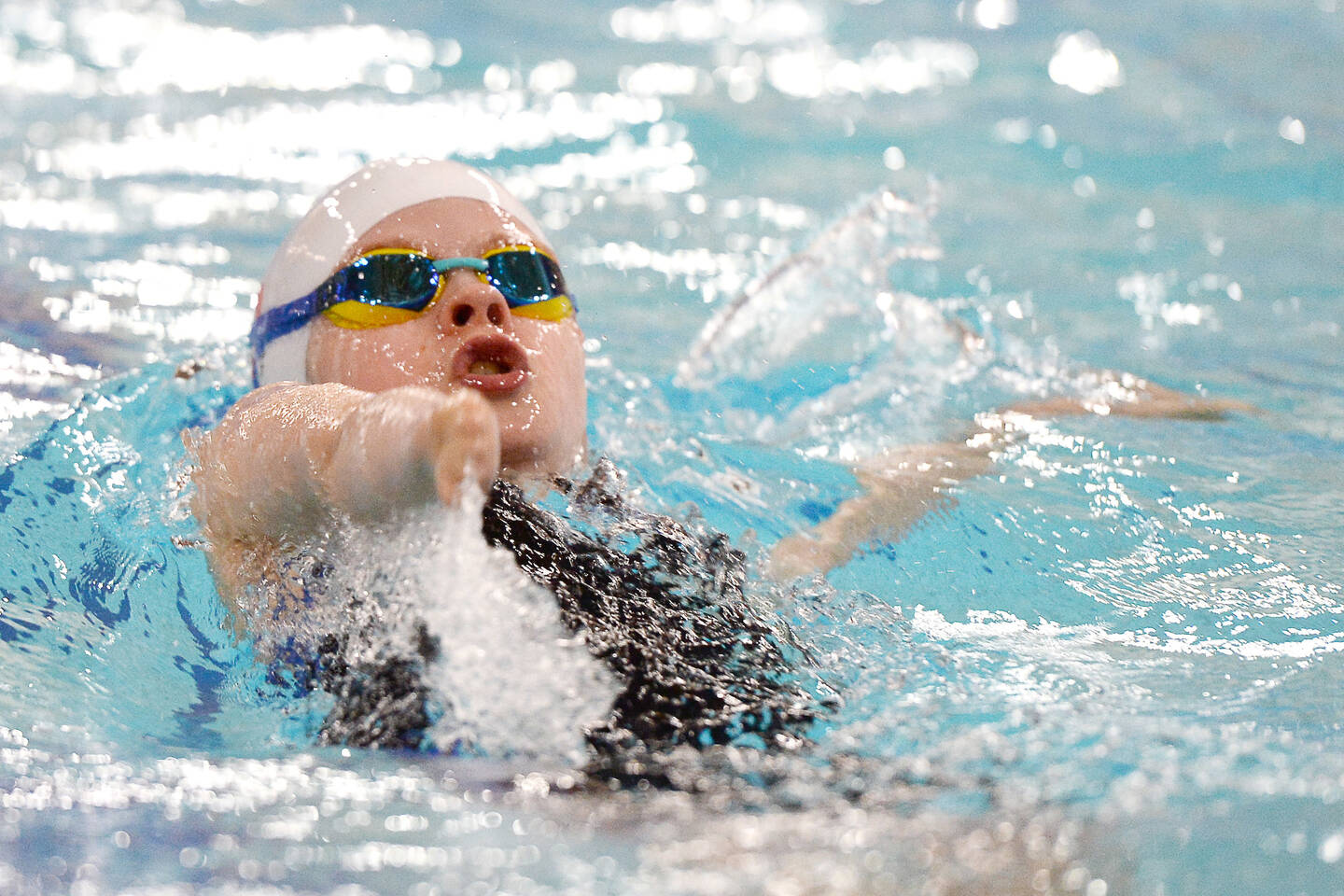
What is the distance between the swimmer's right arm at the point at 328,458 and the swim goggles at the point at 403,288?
1.04 feet

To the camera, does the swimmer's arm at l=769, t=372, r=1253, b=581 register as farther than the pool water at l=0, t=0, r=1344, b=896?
Yes

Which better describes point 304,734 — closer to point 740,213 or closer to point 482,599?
point 482,599

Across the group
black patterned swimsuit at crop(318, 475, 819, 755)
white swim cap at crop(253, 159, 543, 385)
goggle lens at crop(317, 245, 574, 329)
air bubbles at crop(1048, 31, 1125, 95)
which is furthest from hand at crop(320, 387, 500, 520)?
air bubbles at crop(1048, 31, 1125, 95)

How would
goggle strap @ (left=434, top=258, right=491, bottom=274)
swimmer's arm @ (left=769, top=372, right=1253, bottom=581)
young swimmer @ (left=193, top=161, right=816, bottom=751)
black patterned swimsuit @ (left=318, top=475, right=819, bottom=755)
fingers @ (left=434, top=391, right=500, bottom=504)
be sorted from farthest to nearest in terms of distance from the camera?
swimmer's arm @ (left=769, top=372, right=1253, bottom=581) < goggle strap @ (left=434, top=258, right=491, bottom=274) < black patterned swimsuit @ (left=318, top=475, right=819, bottom=755) < young swimmer @ (left=193, top=161, right=816, bottom=751) < fingers @ (left=434, top=391, right=500, bottom=504)

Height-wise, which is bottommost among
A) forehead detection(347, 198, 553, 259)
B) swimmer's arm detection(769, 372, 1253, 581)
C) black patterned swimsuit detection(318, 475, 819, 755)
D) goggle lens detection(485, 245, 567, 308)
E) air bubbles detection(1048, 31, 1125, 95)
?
black patterned swimsuit detection(318, 475, 819, 755)

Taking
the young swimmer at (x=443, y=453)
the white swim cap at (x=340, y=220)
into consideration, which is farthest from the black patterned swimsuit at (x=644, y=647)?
the white swim cap at (x=340, y=220)

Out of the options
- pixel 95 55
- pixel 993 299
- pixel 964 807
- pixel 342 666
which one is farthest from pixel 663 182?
pixel 964 807

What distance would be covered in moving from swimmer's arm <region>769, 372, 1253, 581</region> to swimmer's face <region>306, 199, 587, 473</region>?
20.1 inches

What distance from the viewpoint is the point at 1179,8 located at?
768 cm

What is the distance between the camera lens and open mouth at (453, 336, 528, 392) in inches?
85.7

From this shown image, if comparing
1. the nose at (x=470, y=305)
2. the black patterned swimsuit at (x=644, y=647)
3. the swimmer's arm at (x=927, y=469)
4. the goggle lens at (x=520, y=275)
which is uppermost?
the goggle lens at (x=520, y=275)

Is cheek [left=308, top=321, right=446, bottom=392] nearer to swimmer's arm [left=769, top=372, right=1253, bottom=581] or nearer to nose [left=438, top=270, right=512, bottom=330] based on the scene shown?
nose [left=438, top=270, right=512, bottom=330]

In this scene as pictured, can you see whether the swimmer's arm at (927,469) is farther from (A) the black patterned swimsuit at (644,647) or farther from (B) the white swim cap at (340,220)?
(B) the white swim cap at (340,220)

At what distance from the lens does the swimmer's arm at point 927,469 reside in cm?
269
